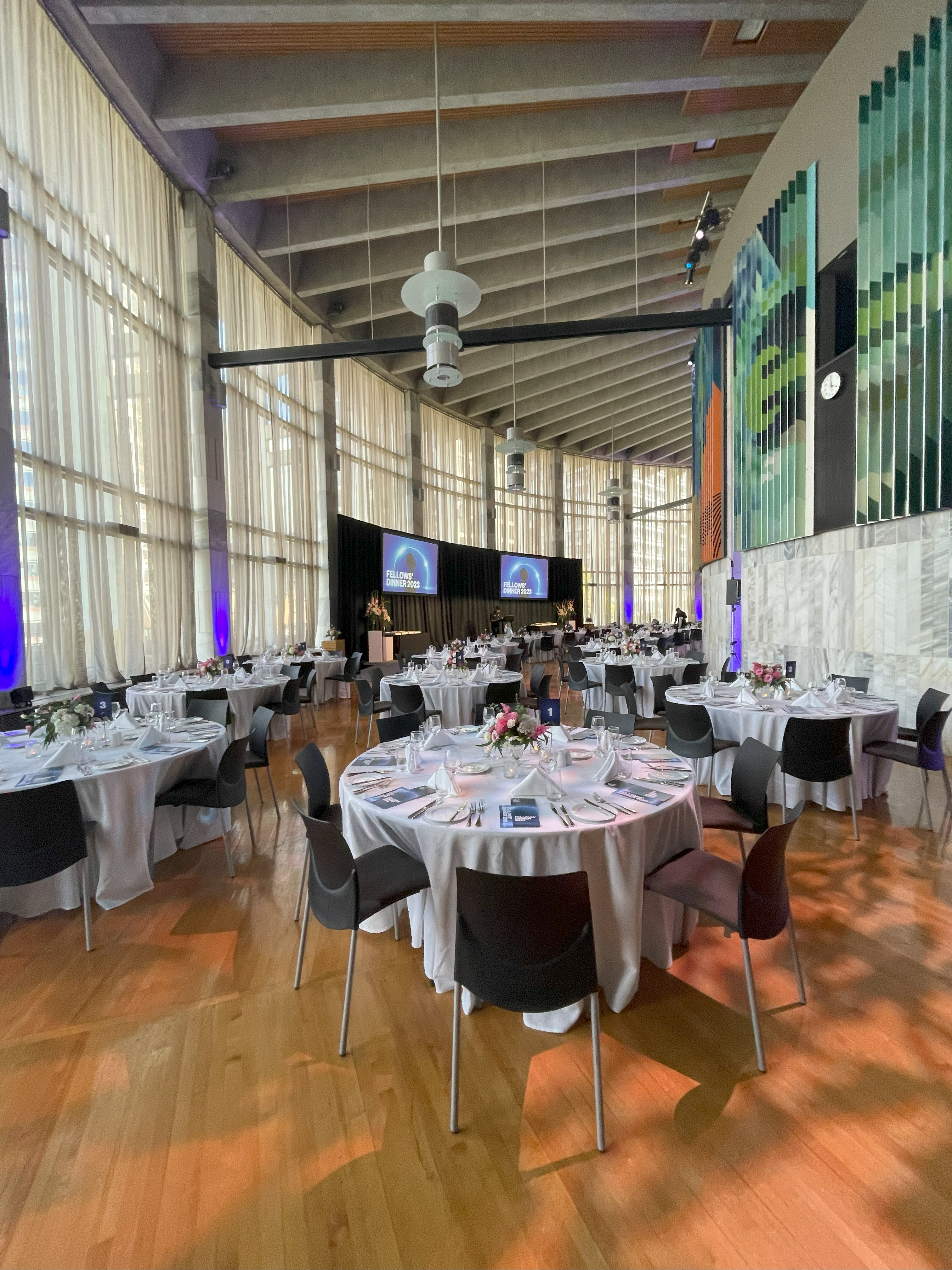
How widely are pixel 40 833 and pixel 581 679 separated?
20.3 feet

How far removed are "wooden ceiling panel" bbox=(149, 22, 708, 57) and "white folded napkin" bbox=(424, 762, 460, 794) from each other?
24.6ft

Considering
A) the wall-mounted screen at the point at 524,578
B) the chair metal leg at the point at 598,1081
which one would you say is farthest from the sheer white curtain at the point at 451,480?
the chair metal leg at the point at 598,1081

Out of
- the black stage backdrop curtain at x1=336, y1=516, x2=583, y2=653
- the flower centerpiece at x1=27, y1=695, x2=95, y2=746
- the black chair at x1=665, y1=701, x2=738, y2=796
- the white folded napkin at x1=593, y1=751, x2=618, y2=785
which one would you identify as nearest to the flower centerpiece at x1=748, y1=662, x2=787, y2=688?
the black chair at x1=665, y1=701, x2=738, y2=796

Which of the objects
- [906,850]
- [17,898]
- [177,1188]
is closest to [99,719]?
[17,898]

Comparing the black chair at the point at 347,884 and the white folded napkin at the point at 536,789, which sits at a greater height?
the white folded napkin at the point at 536,789

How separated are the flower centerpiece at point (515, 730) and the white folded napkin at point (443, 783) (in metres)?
0.26

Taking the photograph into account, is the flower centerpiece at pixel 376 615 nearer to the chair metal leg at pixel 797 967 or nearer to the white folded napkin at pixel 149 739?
the white folded napkin at pixel 149 739

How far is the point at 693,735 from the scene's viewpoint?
13.5 ft

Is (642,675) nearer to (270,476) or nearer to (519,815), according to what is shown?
(519,815)

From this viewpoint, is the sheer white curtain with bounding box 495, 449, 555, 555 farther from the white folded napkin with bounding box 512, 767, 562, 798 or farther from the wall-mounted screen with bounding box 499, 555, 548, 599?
the white folded napkin with bounding box 512, 767, 562, 798

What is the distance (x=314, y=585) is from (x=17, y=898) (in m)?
9.36

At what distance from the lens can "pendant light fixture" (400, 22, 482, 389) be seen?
157 inches

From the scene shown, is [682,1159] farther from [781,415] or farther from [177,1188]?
[781,415]

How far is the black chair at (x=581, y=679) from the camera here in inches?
300
